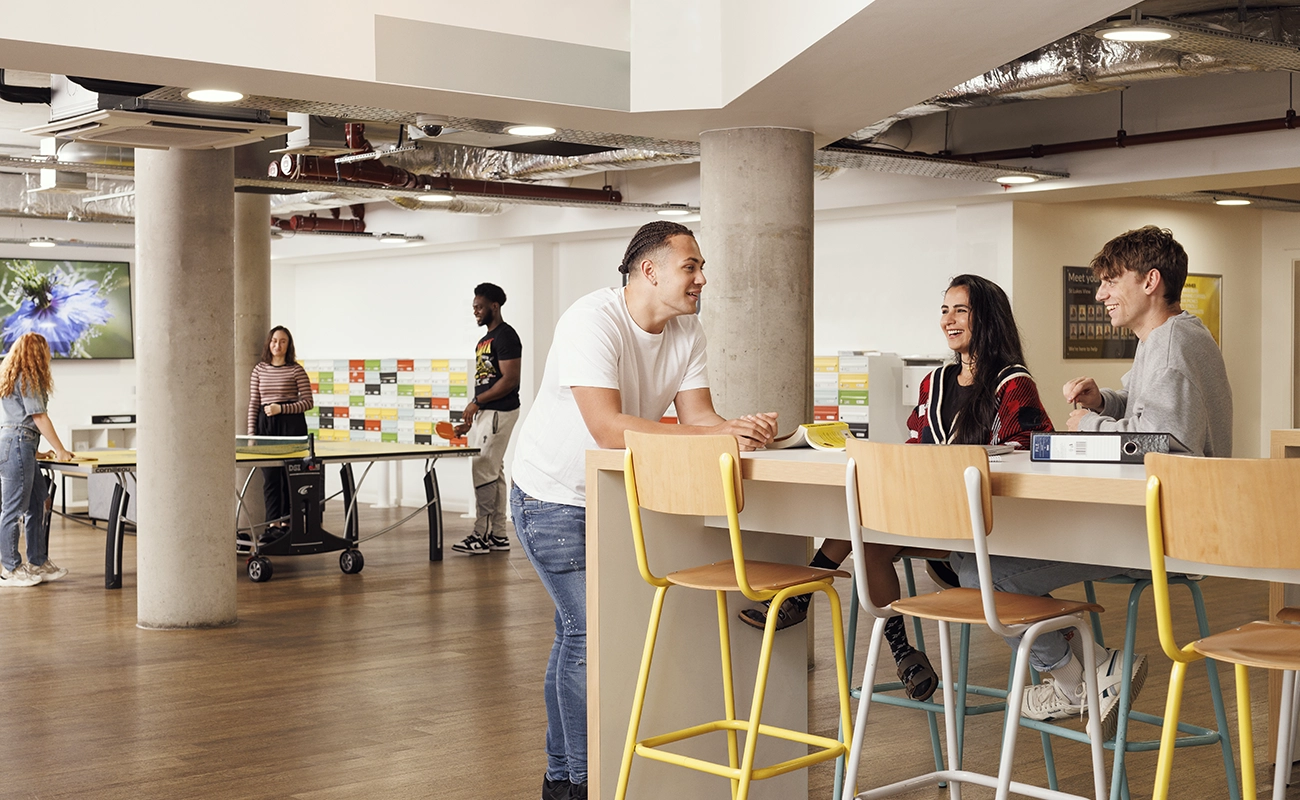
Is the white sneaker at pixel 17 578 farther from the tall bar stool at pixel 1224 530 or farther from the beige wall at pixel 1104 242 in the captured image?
the tall bar stool at pixel 1224 530

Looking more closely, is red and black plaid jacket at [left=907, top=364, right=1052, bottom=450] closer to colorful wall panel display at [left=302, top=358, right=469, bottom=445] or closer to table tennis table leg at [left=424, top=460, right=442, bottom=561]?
table tennis table leg at [left=424, top=460, right=442, bottom=561]

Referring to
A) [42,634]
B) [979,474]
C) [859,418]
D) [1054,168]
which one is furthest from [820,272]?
[979,474]

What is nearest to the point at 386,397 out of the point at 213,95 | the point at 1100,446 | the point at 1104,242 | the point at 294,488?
the point at 294,488

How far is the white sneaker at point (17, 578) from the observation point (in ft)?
26.2

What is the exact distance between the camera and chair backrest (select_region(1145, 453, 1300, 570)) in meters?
2.26

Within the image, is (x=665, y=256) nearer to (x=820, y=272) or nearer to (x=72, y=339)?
(x=820, y=272)

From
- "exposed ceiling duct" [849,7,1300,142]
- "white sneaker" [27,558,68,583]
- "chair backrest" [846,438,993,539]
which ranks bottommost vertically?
"white sneaker" [27,558,68,583]

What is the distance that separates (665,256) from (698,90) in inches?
81.6

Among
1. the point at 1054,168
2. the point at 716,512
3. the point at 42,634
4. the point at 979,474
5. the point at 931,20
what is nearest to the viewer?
the point at 979,474

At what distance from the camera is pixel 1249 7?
19.8 feet

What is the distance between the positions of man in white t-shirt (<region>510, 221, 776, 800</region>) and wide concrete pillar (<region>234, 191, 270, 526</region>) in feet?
21.8

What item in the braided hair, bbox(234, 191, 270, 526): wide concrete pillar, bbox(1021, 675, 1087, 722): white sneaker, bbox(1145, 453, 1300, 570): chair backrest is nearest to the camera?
bbox(1145, 453, 1300, 570): chair backrest

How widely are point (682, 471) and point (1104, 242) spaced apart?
733 cm

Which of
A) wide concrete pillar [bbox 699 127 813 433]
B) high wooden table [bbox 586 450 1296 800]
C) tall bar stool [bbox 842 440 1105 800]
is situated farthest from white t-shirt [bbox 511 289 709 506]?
wide concrete pillar [bbox 699 127 813 433]
